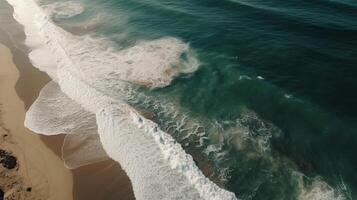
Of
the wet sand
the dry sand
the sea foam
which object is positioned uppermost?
the sea foam

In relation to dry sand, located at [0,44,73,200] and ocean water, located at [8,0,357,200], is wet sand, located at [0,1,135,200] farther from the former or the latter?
ocean water, located at [8,0,357,200]

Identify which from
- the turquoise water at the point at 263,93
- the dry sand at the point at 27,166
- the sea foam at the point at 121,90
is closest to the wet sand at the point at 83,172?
the dry sand at the point at 27,166

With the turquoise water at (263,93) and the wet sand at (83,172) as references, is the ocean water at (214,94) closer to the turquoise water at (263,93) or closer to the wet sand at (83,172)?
the turquoise water at (263,93)

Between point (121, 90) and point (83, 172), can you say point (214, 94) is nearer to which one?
point (121, 90)

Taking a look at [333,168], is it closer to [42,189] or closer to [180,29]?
[42,189]

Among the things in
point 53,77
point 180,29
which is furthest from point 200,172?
point 180,29

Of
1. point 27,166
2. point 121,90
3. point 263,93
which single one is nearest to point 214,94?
point 263,93

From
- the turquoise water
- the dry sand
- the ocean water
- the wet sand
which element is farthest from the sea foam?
the dry sand
